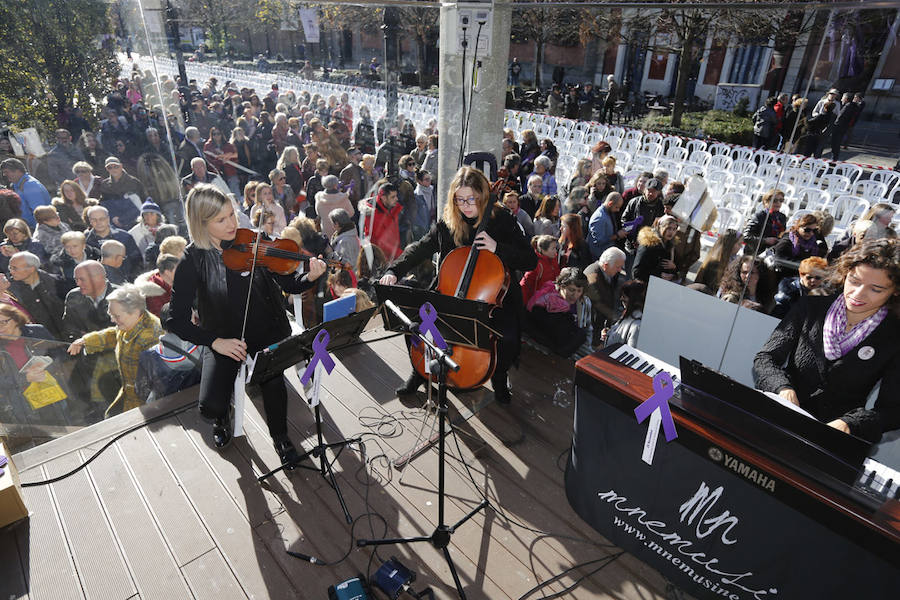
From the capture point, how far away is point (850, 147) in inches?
249

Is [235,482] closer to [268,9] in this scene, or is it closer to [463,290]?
[463,290]

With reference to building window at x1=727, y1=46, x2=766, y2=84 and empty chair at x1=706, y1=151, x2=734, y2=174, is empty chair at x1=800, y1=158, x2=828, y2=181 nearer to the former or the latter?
empty chair at x1=706, y1=151, x2=734, y2=174

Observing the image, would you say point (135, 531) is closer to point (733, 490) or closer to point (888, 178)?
point (733, 490)

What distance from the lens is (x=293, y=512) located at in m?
2.76

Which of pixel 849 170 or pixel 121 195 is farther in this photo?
pixel 849 170

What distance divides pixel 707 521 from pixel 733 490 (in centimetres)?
22

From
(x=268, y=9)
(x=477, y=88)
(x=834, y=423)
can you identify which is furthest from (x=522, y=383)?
(x=268, y=9)

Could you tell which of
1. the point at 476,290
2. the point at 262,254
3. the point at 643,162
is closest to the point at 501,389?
the point at 476,290

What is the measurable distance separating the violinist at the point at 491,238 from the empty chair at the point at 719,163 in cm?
645

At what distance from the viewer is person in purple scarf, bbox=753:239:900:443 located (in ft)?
7.30

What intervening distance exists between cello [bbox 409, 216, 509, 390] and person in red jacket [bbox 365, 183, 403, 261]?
7.12 ft

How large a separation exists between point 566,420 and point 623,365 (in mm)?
1111

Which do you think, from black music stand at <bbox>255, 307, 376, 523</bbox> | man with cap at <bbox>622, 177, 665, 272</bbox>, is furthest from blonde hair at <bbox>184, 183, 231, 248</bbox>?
man with cap at <bbox>622, 177, 665, 272</bbox>

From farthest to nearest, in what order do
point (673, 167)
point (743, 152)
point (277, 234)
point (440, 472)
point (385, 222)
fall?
point (743, 152) < point (673, 167) < point (385, 222) < point (277, 234) < point (440, 472)
